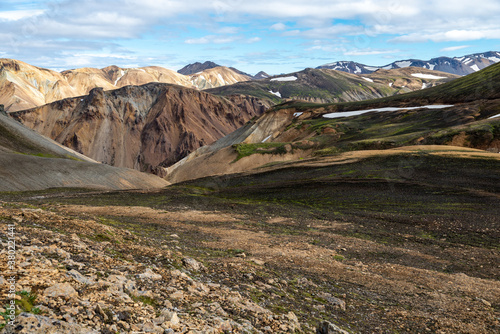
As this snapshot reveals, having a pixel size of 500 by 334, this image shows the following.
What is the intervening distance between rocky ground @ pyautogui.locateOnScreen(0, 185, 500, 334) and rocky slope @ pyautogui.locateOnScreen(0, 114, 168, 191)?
37.1 metres

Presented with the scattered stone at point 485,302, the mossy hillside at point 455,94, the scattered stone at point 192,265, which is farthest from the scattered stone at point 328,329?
the mossy hillside at point 455,94

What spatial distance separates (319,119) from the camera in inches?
3713

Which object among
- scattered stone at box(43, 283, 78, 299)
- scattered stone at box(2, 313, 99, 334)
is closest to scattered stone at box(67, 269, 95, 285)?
scattered stone at box(43, 283, 78, 299)

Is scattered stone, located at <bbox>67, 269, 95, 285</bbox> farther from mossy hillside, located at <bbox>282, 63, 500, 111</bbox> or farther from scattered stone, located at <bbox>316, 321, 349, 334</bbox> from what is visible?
mossy hillside, located at <bbox>282, 63, 500, 111</bbox>

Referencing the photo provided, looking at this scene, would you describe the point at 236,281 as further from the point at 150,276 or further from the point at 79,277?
the point at 79,277

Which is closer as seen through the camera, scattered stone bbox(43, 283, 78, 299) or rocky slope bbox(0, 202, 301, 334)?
rocky slope bbox(0, 202, 301, 334)

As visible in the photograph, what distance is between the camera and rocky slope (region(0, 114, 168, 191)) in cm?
4909

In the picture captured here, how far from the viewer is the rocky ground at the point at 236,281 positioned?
6.98 metres

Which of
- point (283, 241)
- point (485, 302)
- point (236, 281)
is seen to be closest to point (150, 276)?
point (236, 281)

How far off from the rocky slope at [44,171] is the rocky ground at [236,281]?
122ft

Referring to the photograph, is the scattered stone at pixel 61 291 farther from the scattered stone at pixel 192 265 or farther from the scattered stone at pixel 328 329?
the scattered stone at pixel 328 329

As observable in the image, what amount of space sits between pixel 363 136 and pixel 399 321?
63.0 metres

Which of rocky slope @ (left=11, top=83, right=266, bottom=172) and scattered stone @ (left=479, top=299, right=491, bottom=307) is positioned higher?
rocky slope @ (left=11, top=83, right=266, bottom=172)

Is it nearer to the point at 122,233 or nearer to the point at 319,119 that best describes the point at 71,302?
the point at 122,233
